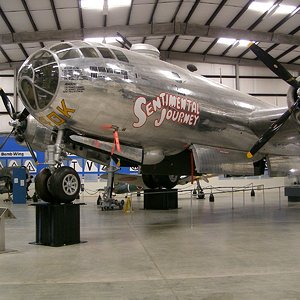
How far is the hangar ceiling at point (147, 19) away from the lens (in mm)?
22531

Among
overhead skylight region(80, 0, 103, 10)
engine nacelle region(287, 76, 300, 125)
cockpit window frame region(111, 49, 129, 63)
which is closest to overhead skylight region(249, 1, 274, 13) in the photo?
overhead skylight region(80, 0, 103, 10)

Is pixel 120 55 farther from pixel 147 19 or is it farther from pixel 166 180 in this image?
pixel 147 19

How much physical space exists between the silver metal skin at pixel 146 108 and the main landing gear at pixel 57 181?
31.2 inches

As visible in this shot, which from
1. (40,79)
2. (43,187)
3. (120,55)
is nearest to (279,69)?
(120,55)

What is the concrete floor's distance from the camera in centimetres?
498

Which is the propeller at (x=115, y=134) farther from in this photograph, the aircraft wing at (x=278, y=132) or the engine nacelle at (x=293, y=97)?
the aircraft wing at (x=278, y=132)

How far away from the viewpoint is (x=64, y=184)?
8.55 meters

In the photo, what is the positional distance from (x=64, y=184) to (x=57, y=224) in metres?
0.83

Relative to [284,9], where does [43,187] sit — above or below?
below

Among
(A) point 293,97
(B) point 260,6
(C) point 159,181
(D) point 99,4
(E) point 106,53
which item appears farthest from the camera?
(B) point 260,6

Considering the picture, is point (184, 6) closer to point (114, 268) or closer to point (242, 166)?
point (242, 166)

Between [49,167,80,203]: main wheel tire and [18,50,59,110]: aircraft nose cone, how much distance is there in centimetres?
152

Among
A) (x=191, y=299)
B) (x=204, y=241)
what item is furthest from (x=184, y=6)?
(x=191, y=299)

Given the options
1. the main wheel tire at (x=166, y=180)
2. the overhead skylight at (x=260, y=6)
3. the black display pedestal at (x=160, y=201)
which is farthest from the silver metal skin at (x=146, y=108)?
the overhead skylight at (x=260, y=6)
